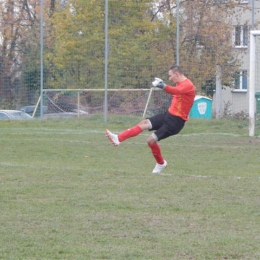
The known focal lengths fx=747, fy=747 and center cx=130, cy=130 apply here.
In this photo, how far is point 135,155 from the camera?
13898 millimetres

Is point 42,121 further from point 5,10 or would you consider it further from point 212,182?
point 212,182

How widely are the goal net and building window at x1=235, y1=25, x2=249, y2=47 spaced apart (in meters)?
3.91

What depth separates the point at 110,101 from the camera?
23.7 m

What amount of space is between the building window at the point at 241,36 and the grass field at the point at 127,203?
10865 mm

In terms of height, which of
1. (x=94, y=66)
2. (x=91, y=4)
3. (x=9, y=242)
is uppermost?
(x=91, y=4)

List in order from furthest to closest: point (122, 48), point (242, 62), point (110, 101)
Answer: point (242, 62) → point (122, 48) → point (110, 101)

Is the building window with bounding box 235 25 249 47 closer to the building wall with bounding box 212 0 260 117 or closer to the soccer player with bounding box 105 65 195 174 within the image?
the building wall with bounding box 212 0 260 117

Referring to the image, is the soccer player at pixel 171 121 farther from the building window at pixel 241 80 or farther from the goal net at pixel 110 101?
the building window at pixel 241 80

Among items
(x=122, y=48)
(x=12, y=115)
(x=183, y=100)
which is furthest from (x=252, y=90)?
(x=12, y=115)

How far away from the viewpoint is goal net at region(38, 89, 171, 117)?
23.7m

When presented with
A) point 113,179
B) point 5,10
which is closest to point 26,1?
point 5,10

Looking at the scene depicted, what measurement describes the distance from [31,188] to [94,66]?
14.9 meters

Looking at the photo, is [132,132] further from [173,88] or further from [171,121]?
[173,88]

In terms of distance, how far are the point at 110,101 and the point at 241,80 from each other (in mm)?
5592
